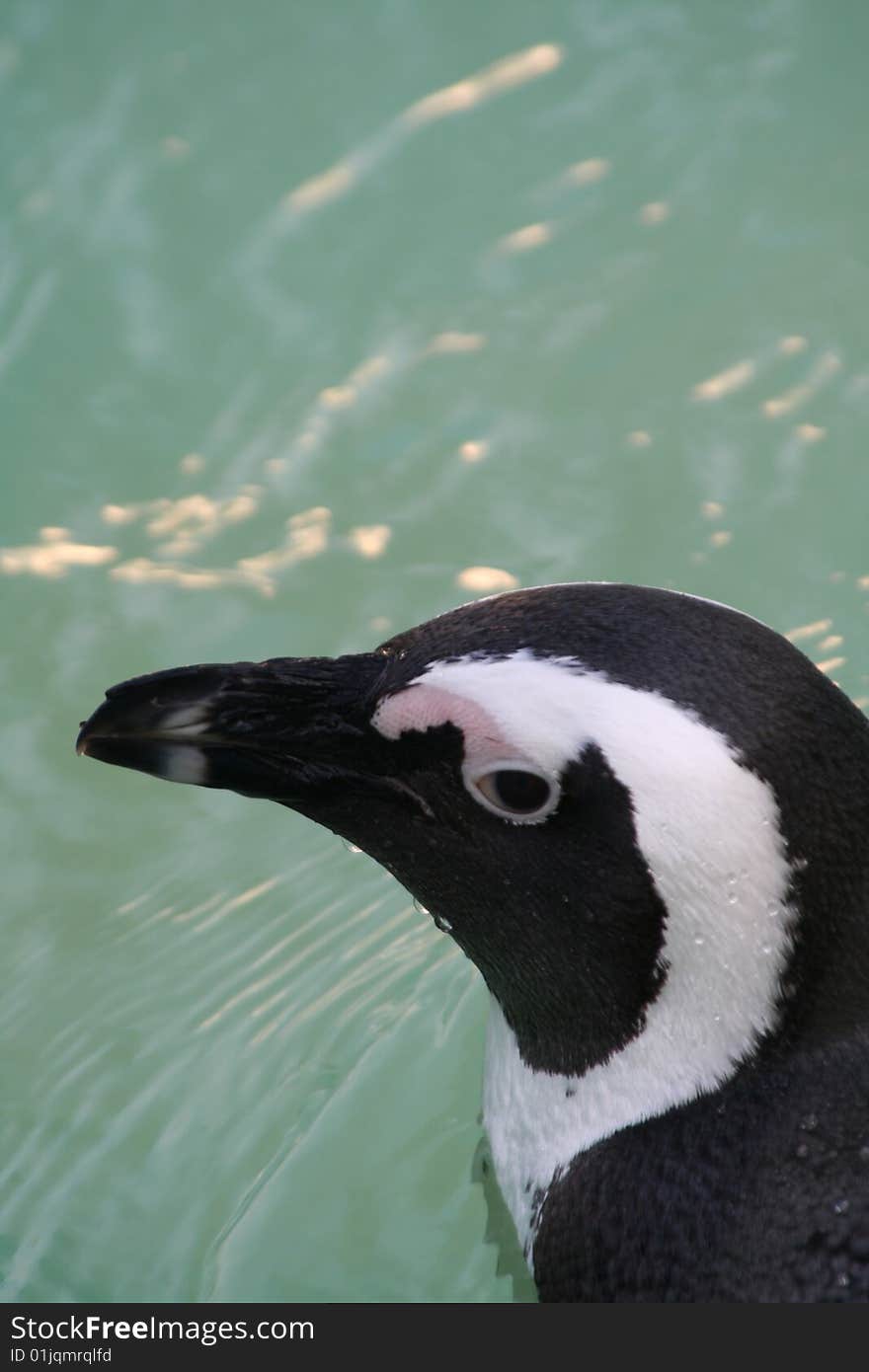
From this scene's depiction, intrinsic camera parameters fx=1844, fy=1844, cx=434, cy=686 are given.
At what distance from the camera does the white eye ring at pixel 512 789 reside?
2.33 metres

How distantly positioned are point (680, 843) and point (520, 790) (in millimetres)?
239

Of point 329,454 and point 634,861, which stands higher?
point 329,454

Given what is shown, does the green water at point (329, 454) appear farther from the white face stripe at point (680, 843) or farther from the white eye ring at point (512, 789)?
the white eye ring at point (512, 789)

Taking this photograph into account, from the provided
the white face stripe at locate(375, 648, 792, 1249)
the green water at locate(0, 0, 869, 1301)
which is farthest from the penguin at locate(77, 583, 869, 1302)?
the green water at locate(0, 0, 869, 1301)

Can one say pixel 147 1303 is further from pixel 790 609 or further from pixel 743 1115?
pixel 790 609

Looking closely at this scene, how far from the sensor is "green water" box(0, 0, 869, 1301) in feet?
11.4

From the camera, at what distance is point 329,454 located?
5.03 m

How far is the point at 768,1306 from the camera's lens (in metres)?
2.26

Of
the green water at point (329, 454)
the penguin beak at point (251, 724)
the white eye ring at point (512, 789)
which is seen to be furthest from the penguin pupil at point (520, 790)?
the green water at point (329, 454)

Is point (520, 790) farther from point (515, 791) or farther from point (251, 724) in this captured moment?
point (251, 724)

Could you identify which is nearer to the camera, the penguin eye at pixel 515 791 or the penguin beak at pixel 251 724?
the penguin eye at pixel 515 791

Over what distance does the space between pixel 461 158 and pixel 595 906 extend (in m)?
3.77

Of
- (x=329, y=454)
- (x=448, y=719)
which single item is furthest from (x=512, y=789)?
(x=329, y=454)

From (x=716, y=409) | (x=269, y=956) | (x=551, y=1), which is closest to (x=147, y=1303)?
(x=269, y=956)
